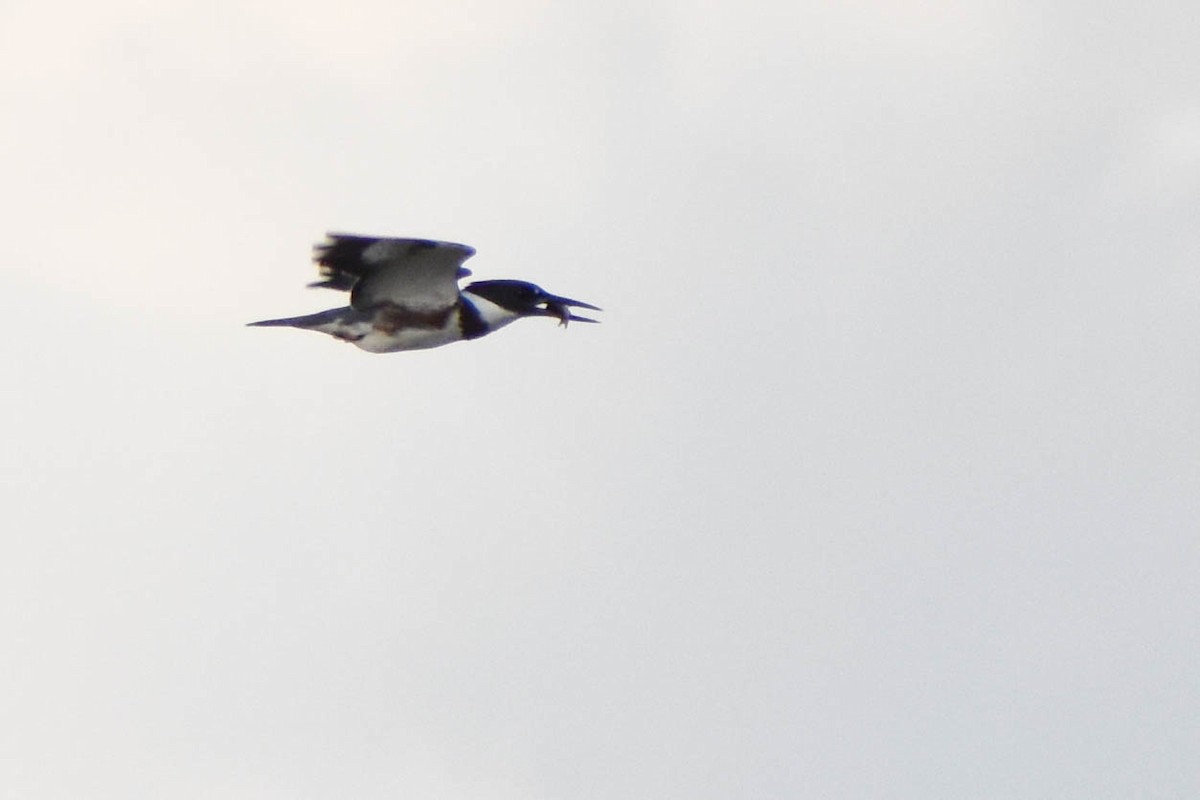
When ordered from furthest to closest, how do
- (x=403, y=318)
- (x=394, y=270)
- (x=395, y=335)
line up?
(x=395, y=335) → (x=403, y=318) → (x=394, y=270)

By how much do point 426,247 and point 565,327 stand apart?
10.2 ft

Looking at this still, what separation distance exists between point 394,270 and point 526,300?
229 centimetres

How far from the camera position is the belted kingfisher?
20812 millimetres

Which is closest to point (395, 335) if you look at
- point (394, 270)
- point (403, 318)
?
point (403, 318)

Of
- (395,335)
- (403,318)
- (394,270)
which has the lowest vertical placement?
(395,335)

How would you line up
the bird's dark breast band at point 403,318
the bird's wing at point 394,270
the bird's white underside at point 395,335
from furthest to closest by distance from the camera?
the bird's white underside at point 395,335 → the bird's dark breast band at point 403,318 → the bird's wing at point 394,270

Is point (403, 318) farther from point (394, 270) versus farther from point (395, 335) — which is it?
point (394, 270)

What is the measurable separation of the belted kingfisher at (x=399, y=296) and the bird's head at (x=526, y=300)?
0.02m

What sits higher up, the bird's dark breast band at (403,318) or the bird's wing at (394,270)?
the bird's wing at (394,270)

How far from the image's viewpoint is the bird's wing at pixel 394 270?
67.9ft

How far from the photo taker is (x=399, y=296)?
2153 cm

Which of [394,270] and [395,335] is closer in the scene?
[394,270]

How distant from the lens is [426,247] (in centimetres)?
2069

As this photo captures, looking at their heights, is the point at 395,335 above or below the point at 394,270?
below
